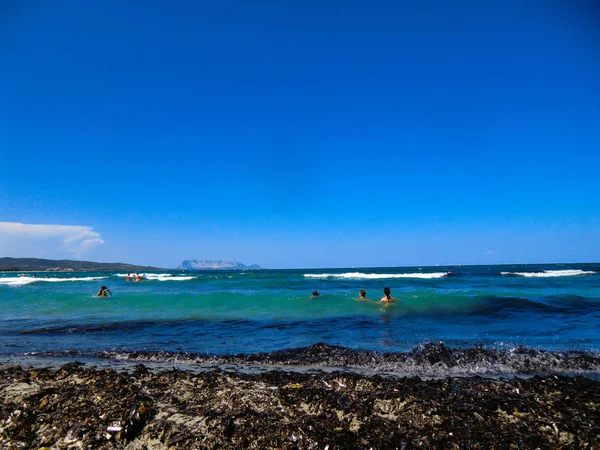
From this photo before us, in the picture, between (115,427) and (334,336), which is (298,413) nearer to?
(115,427)

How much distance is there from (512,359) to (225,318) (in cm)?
939

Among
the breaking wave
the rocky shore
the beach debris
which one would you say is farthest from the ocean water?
the beach debris

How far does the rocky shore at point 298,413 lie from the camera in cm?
358

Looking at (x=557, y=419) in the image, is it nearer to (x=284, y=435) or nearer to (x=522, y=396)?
(x=522, y=396)

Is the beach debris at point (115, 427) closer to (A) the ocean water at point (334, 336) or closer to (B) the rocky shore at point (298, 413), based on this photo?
(B) the rocky shore at point (298, 413)

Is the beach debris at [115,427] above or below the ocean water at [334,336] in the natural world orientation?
above

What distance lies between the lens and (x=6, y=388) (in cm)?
483

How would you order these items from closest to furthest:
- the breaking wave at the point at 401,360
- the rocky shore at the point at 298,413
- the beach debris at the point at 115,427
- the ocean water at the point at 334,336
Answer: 1. the rocky shore at the point at 298,413
2. the beach debris at the point at 115,427
3. the breaking wave at the point at 401,360
4. the ocean water at the point at 334,336

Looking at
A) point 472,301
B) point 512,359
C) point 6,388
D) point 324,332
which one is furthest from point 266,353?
point 472,301

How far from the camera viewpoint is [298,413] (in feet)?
13.3

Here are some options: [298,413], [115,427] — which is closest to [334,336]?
[298,413]

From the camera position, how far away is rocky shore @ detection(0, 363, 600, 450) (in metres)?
3.58

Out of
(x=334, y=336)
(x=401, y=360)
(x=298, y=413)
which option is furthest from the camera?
(x=334, y=336)

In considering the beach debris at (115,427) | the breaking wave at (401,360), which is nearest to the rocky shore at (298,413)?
the beach debris at (115,427)
